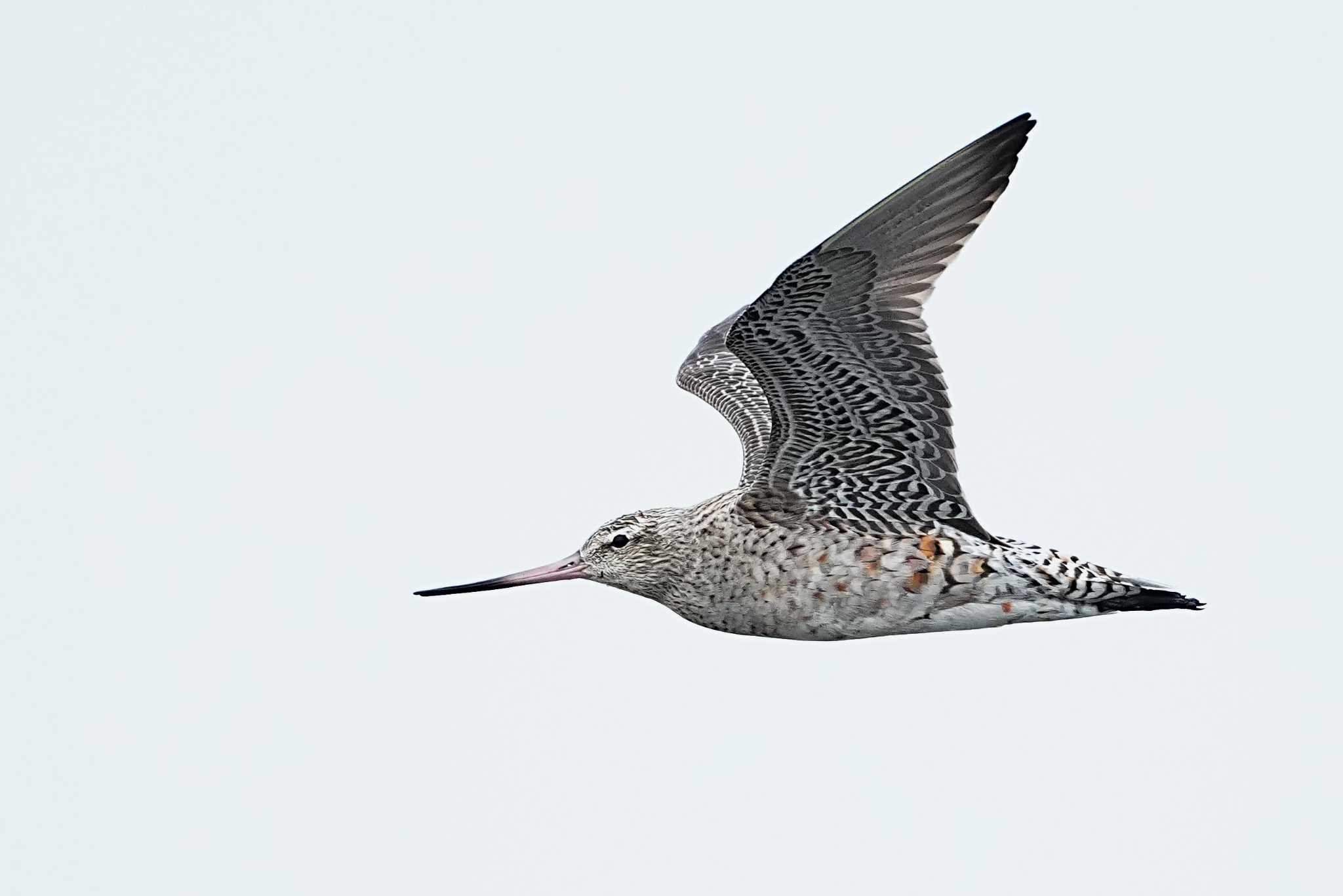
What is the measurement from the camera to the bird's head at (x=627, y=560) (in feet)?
40.2

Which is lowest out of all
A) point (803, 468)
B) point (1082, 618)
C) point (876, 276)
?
point (1082, 618)

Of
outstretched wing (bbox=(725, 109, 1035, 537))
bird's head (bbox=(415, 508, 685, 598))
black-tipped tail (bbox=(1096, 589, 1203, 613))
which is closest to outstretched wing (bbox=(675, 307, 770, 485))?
bird's head (bbox=(415, 508, 685, 598))

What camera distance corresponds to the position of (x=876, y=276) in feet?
36.1

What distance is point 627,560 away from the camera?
12.4 meters

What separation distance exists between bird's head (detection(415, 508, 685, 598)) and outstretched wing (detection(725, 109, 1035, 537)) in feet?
2.86

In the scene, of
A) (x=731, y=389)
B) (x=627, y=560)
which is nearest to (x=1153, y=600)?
(x=627, y=560)

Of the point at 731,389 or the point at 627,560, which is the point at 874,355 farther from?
the point at 731,389

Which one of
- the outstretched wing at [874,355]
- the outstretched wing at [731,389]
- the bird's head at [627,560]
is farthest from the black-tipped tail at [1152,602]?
the bird's head at [627,560]

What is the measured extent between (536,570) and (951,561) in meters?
2.77

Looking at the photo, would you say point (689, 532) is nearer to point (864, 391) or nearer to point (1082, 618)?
point (864, 391)

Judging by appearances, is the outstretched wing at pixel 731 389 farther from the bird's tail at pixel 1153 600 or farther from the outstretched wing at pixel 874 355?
the bird's tail at pixel 1153 600

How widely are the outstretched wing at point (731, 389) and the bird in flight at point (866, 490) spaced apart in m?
0.66

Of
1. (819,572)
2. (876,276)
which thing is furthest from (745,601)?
(876,276)

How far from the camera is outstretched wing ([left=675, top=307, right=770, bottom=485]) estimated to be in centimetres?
1319
